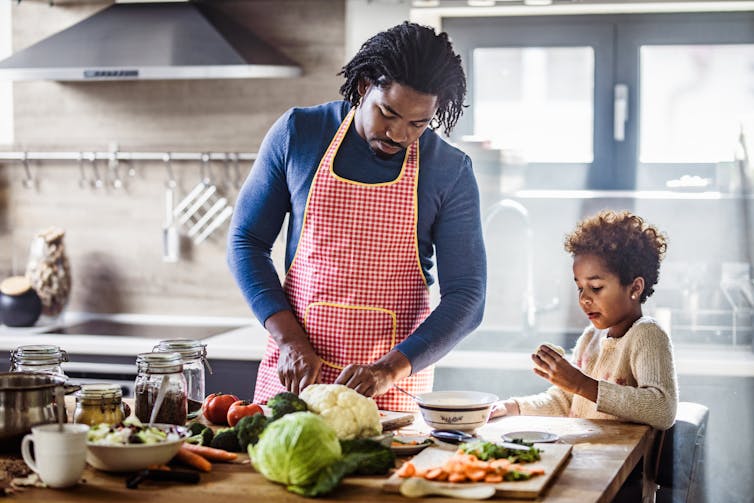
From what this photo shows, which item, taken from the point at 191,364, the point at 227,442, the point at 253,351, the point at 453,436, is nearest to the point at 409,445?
the point at 453,436

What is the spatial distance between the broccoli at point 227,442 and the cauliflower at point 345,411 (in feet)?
0.45

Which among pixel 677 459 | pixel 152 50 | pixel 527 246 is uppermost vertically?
pixel 152 50

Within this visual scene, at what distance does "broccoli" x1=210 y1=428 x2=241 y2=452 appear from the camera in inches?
69.8

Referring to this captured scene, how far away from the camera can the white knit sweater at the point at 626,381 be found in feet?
6.75

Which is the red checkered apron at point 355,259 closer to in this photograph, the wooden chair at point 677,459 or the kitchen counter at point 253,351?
the wooden chair at point 677,459

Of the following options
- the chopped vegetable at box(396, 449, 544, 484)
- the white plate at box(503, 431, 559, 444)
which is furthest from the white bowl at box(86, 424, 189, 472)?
the white plate at box(503, 431, 559, 444)

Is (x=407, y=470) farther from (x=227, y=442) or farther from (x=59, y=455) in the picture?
(x=59, y=455)

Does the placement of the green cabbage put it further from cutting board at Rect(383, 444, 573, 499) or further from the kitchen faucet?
the kitchen faucet

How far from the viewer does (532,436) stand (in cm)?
186

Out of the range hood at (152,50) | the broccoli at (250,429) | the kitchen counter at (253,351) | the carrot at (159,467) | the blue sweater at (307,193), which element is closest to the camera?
the carrot at (159,467)

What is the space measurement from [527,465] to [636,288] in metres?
0.83

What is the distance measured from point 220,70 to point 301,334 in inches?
52.9

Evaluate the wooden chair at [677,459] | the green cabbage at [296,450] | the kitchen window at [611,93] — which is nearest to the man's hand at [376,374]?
the green cabbage at [296,450]

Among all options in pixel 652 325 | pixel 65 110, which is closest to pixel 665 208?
pixel 652 325
